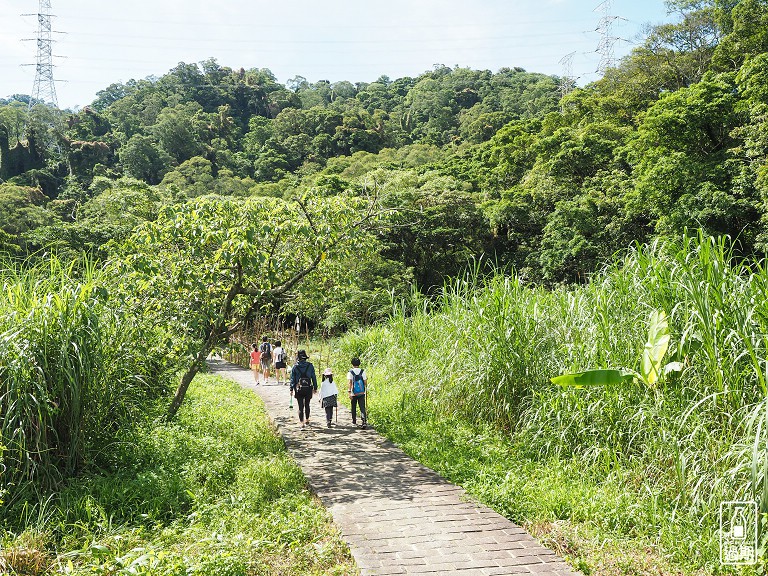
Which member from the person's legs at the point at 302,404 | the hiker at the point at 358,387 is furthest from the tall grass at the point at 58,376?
the hiker at the point at 358,387

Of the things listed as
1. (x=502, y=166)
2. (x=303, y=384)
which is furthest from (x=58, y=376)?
(x=502, y=166)

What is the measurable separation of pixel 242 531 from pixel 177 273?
338 cm

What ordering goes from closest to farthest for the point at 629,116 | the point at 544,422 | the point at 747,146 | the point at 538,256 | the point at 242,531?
the point at 242,531 → the point at 544,422 → the point at 747,146 → the point at 538,256 → the point at 629,116

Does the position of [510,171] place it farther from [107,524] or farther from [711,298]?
[107,524]

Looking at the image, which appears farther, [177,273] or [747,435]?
[177,273]

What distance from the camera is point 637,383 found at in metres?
5.39

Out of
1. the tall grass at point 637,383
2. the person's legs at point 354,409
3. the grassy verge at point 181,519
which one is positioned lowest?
the person's legs at point 354,409

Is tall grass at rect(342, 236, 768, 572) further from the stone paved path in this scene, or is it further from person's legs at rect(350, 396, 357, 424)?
the stone paved path

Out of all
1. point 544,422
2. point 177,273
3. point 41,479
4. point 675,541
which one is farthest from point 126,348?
point 675,541

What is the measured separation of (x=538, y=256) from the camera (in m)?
23.3

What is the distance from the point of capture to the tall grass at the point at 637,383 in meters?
4.36

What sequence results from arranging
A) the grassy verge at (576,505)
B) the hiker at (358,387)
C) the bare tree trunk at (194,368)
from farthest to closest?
1. the hiker at (358,387)
2. the bare tree trunk at (194,368)
3. the grassy verge at (576,505)

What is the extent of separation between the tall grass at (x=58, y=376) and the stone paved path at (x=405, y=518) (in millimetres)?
2265

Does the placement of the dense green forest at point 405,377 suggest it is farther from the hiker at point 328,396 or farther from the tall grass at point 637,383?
the hiker at point 328,396
